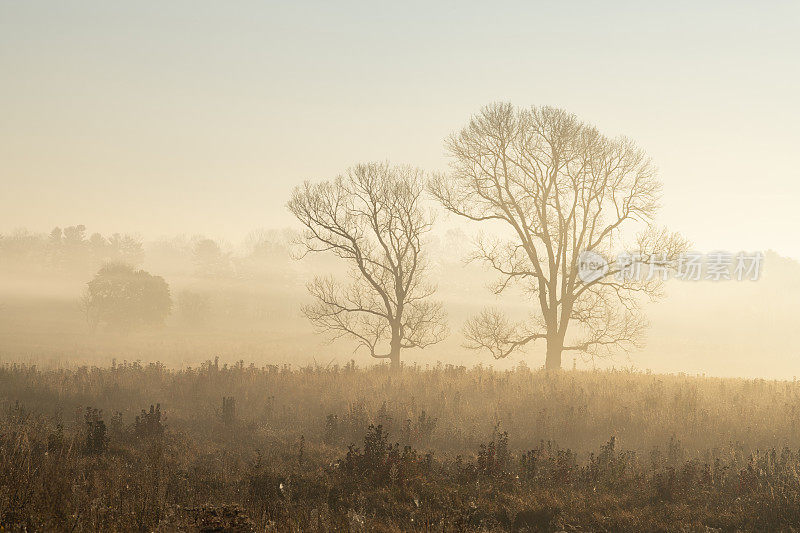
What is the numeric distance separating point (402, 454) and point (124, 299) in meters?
45.0

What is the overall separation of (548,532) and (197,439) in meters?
7.94

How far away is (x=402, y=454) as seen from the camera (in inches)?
382

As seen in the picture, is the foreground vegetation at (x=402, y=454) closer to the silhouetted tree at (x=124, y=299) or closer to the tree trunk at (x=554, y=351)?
the tree trunk at (x=554, y=351)

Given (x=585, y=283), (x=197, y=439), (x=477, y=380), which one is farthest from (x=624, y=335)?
(x=197, y=439)

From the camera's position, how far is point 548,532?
6.49 m

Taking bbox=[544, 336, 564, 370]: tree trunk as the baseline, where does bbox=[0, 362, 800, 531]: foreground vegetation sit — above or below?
below

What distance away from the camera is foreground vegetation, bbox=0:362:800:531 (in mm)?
6633

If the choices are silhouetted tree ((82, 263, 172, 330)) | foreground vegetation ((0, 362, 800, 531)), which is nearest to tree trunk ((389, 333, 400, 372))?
foreground vegetation ((0, 362, 800, 531))

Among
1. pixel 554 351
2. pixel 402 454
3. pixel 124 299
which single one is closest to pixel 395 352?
pixel 554 351

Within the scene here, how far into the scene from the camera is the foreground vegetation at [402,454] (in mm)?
6633

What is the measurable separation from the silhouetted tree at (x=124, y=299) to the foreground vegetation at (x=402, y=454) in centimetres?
3216

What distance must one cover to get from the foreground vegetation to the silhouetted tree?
32163 mm

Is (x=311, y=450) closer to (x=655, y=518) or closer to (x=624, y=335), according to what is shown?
(x=655, y=518)

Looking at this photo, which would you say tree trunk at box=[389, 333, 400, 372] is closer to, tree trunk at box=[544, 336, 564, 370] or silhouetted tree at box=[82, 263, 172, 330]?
tree trunk at box=[544, 336, 564, 370]
